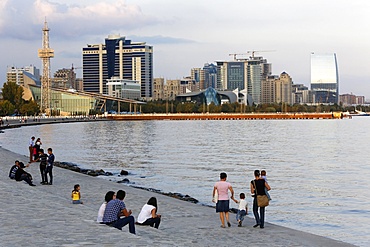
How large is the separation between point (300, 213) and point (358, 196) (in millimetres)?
5104

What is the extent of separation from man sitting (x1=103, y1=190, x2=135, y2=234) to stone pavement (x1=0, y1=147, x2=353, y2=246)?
0.22 meters

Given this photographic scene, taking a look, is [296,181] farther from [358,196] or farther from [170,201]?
[170,201]

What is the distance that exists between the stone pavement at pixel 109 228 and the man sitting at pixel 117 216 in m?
0.22

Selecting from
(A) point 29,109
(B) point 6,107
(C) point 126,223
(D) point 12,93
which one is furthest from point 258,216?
(A) point 29,109

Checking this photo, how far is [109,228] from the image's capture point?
12156 mm

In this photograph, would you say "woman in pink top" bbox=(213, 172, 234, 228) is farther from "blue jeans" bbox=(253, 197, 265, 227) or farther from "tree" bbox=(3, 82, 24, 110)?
"tree" bbox=(3, 82, 24, 110)

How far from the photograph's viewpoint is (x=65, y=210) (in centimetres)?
1461

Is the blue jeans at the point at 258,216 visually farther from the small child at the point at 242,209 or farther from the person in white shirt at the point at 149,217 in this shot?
the person in white shirt at the point at 149,217

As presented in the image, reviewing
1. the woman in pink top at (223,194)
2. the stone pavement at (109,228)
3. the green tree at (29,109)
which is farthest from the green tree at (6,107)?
the woman in pink top at (223,194)

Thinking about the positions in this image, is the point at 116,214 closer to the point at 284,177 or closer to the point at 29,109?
the point at 284,177

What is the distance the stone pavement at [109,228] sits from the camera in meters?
11.0

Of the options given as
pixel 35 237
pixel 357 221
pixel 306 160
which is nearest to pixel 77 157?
pixel 306 160

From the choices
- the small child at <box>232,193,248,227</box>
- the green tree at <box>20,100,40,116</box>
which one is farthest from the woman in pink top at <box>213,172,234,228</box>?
the green tree at <box>20,100,40,116</box>

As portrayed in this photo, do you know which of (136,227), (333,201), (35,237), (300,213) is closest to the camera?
(35,237)
